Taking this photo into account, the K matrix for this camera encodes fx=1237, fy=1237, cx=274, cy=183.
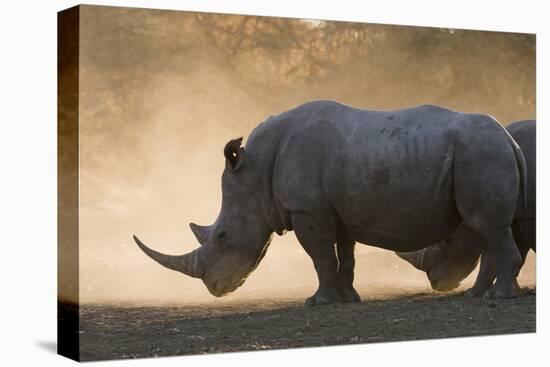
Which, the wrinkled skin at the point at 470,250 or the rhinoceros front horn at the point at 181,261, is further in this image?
A: the wrinkled skin at the point at 470,250

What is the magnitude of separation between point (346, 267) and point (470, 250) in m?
1.53

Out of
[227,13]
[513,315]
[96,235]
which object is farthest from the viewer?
[513,315]

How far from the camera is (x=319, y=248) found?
12758 millimetres

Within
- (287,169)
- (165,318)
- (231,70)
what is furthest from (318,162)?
(165,318)

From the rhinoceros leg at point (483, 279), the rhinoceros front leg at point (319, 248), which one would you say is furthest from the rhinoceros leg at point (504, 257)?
the rhinoceros front leg at point (319, 248)

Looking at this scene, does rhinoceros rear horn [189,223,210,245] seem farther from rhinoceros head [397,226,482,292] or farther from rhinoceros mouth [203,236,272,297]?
rhinoceros head [397,226,482,292]

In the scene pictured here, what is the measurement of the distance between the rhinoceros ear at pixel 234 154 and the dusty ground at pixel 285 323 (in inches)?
56.3

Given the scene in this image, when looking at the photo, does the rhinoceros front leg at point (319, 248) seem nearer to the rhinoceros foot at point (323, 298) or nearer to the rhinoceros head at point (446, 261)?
the rhinoceros foot at point (323, 298)

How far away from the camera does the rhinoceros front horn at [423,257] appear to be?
13758 millimetres

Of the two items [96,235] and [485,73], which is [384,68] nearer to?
[485,73]

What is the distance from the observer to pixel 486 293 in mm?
13414

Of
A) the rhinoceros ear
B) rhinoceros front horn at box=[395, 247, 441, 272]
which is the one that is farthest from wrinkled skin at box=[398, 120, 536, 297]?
the rhinoceros ear

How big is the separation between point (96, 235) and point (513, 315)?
4.70 meters

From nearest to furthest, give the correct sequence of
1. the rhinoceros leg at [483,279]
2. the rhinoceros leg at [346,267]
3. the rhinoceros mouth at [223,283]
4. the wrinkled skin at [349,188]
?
the rhinoceros mouth at [223,283] → the wrinkled skin at [349,188] → the rhinoceros leg at [346,267] → the rhinoceros leg at [483,279]
